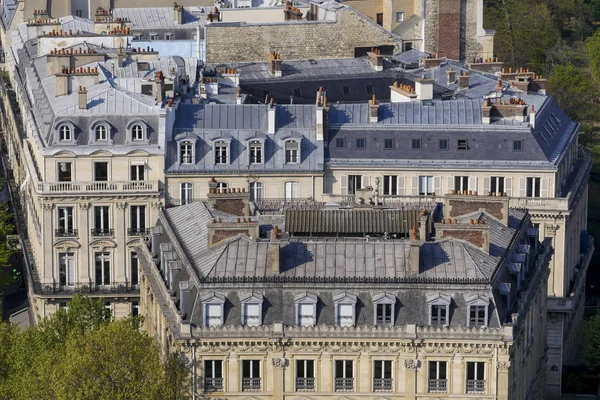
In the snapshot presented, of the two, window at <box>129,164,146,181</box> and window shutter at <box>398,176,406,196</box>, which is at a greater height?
window at <box>129,164,146,181</box>

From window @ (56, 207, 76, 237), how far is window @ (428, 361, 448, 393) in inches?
1395

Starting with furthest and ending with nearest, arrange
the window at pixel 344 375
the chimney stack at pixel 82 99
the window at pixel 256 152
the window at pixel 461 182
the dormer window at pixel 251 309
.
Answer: the chimney stack at pixel 82 99 → the window at pixel 256 152 → the window at pixel 461 182 → the window at pixel 344 375 → the dormer window at pixel 251 309

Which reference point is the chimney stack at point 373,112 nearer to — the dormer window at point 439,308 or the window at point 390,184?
the window at point 390,184

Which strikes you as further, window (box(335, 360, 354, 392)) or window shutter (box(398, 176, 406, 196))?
window shutter (box(398, 176, 406, 196))

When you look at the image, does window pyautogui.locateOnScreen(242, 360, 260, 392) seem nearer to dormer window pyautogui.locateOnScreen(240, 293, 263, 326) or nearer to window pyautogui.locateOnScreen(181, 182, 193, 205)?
dormer window pyautogui.locateOnScreen(240, 293, 263, 326)

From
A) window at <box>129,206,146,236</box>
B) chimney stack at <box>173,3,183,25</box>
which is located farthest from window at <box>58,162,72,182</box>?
chimney stack at <box>173,3,183,25</box>

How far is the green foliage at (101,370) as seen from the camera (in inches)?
4193

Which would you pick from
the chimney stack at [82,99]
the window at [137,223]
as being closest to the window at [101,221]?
the window at [137,223]

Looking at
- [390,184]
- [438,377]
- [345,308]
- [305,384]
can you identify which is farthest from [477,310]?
[390,184]

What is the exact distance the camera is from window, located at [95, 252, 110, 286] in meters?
137

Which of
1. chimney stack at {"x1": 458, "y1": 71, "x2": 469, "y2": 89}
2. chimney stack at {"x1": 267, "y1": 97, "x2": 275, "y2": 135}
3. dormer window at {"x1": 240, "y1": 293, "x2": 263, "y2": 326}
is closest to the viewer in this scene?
dormer window at {"x1": 240, "y1": 293, "x2": 263, "y2": 326}

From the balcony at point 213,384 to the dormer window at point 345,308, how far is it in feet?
19.5

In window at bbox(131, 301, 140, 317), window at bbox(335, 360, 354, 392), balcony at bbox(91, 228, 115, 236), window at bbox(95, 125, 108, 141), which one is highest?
window at bbox(95, 125, 108, 141)

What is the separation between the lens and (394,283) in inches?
4195
